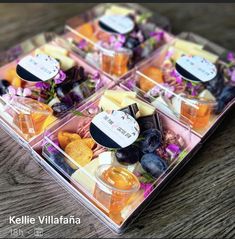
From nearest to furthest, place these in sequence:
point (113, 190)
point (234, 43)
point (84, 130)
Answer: point (113, 190), point (84, 130), point (234, 43)

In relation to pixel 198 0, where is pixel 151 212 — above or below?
below

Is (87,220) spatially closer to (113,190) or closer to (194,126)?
(113,190)

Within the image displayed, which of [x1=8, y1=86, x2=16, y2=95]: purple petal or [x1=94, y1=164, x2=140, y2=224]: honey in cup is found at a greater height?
[x1=8, y1=86, x2=16, y2=95]: purple petal

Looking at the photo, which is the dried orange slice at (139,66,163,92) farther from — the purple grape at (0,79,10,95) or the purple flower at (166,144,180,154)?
the purple grape at (0,79,10,95)

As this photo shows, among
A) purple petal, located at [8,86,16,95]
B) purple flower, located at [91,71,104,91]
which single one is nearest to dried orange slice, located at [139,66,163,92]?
purple flower, located at [91,71,104,91]

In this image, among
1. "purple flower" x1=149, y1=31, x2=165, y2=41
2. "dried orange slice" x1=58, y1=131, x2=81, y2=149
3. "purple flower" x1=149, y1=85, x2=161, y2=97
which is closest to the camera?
"dried orange slice" x1=58, y1=131, x2=81, y2=149

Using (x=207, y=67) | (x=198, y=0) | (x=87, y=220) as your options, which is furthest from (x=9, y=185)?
(x=198, y=0)

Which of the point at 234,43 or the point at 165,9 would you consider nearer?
the point at 234,43

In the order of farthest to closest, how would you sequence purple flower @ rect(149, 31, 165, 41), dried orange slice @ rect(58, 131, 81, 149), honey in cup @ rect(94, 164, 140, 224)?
purple flower @ rect(149, 31, 165, 41) → dried orange slice @ rect(58, 131, 81, 149) → honey in cup @ rect(94, 164, 140, 224)
